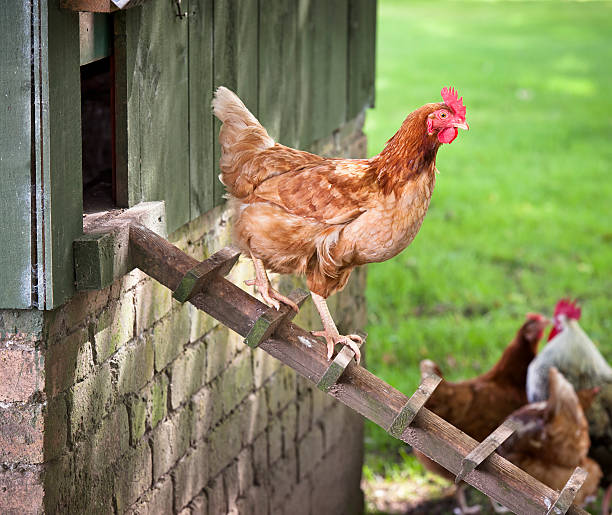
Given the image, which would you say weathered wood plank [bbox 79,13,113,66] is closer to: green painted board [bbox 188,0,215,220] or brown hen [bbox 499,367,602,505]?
green painted board [bbox 188,0,215,220]

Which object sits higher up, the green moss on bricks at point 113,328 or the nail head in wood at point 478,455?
the green moss on bricks at point 113,328

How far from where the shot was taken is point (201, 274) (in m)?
3.01

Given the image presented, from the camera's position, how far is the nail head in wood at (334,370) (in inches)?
122

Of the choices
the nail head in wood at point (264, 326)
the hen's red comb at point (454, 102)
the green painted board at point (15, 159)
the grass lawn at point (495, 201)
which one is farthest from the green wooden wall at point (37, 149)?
the grass lawn at point (495, 201)

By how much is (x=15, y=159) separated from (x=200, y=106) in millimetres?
1131

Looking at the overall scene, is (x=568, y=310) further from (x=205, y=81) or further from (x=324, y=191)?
(x=324, y=191)

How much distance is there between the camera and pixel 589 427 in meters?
6.29

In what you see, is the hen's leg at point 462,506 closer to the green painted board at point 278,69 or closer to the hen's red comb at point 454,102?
the green painted board at point 278,69

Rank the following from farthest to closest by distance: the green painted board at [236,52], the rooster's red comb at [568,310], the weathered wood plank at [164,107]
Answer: the rooster's red comb at [568,310] < the green painted board at [236,52] < the weathered wood plank at [164,107]

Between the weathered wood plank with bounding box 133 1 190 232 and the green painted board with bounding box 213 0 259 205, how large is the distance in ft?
0.94

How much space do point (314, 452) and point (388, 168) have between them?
2.80 metres

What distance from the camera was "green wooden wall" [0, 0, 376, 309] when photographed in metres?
2.60

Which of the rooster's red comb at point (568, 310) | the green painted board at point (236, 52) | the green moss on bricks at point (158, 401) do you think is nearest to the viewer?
the green moss on bricks at point (158, 401)

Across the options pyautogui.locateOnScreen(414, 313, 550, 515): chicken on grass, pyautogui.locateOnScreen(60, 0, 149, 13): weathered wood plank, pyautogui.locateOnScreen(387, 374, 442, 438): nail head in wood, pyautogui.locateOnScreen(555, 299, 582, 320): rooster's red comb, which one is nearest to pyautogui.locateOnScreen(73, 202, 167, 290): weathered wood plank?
pyautogui.locateOnScreen(60, 0, 149, 13): weathered wood plank
